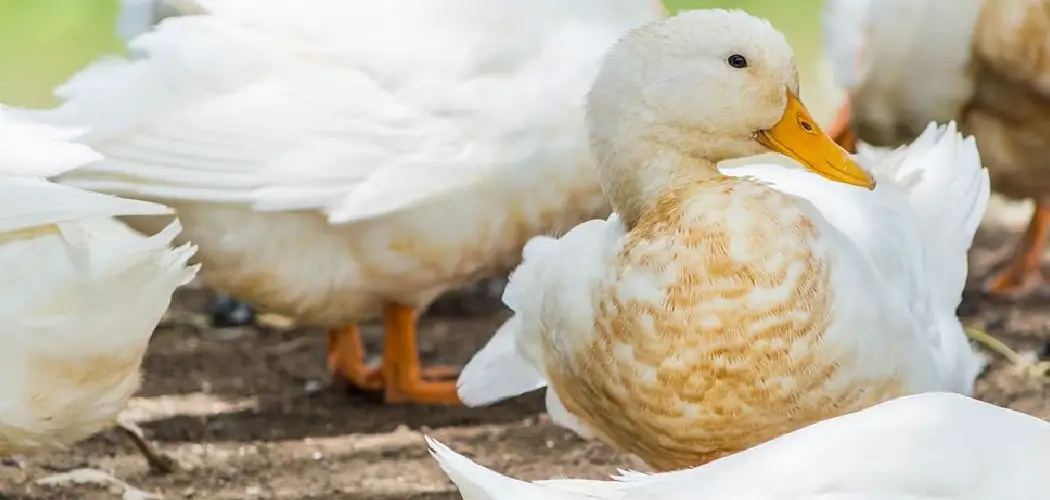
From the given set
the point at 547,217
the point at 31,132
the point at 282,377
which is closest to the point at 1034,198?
the point at 547,217

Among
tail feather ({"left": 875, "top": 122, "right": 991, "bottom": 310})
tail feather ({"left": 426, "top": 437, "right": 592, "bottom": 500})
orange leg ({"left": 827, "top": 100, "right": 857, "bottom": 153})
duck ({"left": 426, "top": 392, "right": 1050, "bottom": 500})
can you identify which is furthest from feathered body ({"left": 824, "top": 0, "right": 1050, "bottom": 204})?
tail feather ({"left": 426, "top": 437, "right": 592, "bottom": 500})

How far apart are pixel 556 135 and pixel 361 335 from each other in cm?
142

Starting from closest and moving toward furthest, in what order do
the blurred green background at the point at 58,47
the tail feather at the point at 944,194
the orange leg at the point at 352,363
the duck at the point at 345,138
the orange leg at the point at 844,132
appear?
the tail feather at the point at 944,194
the duck at the point at 345,138
the orange leg at the point at 352,363
the orange leg at the point at 844,132
the blurred green background at the point at 58,47

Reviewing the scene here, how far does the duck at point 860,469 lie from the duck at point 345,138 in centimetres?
155

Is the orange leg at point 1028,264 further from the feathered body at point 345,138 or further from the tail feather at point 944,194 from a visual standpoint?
the feathered body at point 345,138


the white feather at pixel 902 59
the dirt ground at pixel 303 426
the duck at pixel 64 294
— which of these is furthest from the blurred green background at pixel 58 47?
the duck at pixel 64 294

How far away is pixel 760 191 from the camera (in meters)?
2.77

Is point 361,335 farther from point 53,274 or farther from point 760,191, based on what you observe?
point 760,191

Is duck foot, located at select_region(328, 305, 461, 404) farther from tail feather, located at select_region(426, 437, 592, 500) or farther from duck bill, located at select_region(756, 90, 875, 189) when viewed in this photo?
tail feather, located at select_region(426, 437, 592, 500)

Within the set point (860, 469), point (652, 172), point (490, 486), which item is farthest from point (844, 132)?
point (490, 486)

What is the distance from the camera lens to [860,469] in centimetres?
208

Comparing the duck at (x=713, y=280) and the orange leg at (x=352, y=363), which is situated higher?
the duck at (x=713, y=280)

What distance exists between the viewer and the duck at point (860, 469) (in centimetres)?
206

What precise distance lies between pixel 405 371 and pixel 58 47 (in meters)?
3.00
